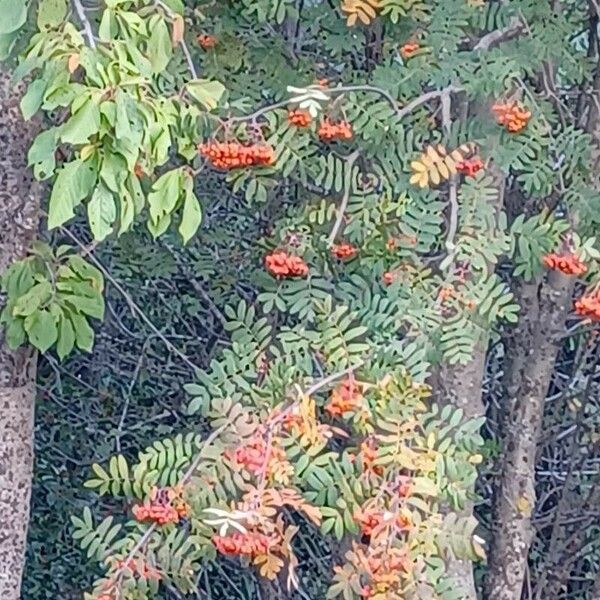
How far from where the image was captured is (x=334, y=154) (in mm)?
2129

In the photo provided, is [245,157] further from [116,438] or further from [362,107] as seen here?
[116,438]

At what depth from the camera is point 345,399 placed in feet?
5.96

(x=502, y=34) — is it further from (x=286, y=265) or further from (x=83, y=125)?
(x=83, y=125)

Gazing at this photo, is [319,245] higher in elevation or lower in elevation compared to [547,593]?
higher

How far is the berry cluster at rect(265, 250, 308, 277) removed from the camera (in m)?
2.01

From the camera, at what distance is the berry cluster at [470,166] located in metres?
2.00

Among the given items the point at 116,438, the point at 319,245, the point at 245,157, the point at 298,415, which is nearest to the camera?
the point at 298,415

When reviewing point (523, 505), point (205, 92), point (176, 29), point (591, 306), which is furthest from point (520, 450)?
Result: point (176, 29)

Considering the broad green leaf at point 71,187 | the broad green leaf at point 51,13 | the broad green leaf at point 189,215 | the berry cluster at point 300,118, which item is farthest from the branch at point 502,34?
the broad green leaf at point 71,187

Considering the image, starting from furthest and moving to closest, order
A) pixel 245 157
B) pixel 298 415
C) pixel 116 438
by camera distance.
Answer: pixel 116 438 → pixel 245 157 → pixel 298 415

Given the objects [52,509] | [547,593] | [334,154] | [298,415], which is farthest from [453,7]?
[52,509]

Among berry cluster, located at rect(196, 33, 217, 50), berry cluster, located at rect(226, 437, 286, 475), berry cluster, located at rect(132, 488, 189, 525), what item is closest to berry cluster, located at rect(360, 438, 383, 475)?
berry cluster, located at rect(226, 437, 286, 475)

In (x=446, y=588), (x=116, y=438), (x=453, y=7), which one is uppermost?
(x=453, y=7)

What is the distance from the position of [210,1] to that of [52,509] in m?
1.87
